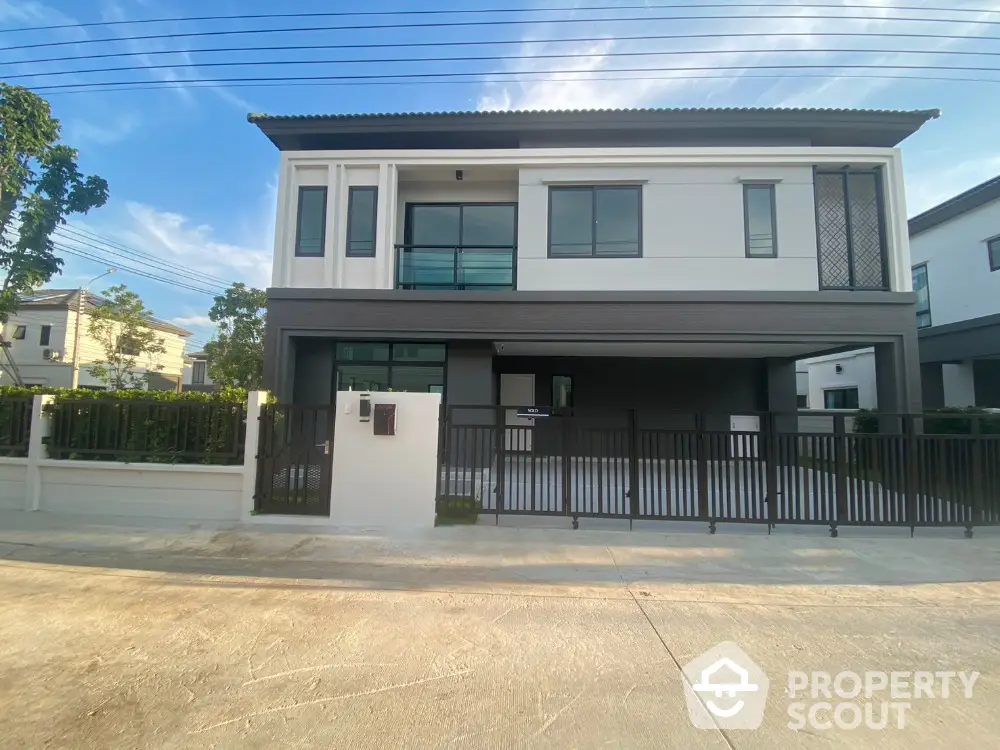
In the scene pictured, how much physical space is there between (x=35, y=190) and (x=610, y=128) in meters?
12.1

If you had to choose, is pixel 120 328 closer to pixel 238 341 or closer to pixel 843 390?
pixel 238 341

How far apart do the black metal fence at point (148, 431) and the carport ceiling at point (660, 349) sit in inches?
214

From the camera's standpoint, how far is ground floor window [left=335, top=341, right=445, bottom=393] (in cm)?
1057

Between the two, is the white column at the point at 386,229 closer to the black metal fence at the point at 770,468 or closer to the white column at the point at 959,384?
the black metal fence at the point at 770,468

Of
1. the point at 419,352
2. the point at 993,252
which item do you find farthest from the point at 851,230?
the point at 419,352

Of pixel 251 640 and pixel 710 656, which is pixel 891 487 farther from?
pixel 251 640

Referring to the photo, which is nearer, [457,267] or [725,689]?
[725,689]

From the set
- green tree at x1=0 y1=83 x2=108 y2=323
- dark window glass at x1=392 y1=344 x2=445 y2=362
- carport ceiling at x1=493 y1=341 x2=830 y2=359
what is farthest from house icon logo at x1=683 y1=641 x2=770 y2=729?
green tree at x1=0 y1=83 x2=108 y2=323

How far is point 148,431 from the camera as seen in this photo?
7094 mm

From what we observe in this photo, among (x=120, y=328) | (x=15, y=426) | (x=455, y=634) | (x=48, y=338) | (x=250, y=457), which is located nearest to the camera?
(x=455, y=634)

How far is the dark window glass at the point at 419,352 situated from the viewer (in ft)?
34.7

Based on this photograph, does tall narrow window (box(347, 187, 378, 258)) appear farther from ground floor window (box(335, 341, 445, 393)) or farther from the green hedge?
the green hedge

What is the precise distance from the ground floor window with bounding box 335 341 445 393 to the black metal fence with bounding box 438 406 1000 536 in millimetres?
3886

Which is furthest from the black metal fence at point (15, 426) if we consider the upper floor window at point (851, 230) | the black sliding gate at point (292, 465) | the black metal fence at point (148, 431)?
the upper floor window at point (851, 230)
